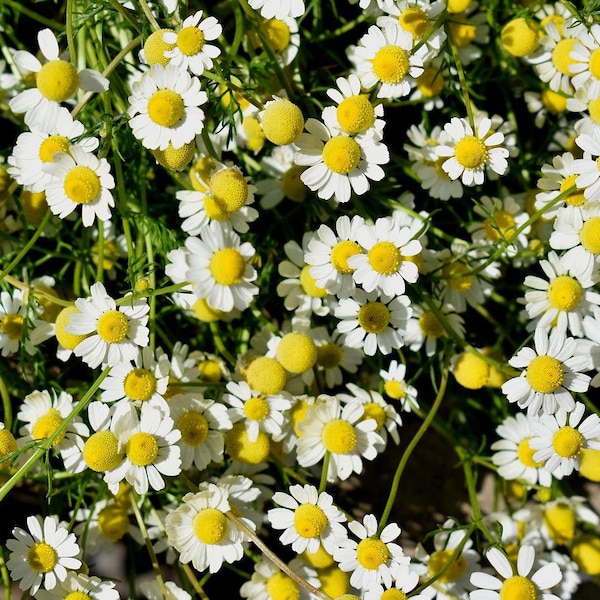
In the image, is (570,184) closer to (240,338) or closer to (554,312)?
(554,312)

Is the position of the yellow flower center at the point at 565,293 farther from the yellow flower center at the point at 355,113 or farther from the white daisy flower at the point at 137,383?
the white daisy flower at the point at 137,383

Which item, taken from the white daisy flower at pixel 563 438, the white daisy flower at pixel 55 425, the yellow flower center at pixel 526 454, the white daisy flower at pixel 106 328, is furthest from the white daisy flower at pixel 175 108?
the yellow flower center at pixel 526 454

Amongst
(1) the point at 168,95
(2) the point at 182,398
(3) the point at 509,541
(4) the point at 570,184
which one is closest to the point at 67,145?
(1) the point at 168,95

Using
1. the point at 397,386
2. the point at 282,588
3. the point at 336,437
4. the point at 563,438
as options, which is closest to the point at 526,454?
the point at 563,438

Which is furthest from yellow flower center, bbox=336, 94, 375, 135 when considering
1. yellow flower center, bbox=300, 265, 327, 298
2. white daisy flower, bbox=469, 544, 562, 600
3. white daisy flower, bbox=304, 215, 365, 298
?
white daisy flower, bbox=469, 544, 562, 600

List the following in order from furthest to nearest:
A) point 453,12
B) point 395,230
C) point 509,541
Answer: point 509,541
point 453,12
point 395,230

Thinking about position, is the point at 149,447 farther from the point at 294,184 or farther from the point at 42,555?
the point at 294,184

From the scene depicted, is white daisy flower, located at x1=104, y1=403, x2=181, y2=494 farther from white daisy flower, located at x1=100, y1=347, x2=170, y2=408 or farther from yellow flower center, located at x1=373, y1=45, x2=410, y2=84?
yellow flower center, located at x1=373, y1=45, x2=410, y2=84

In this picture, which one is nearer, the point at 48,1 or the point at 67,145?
the point at 67,145
